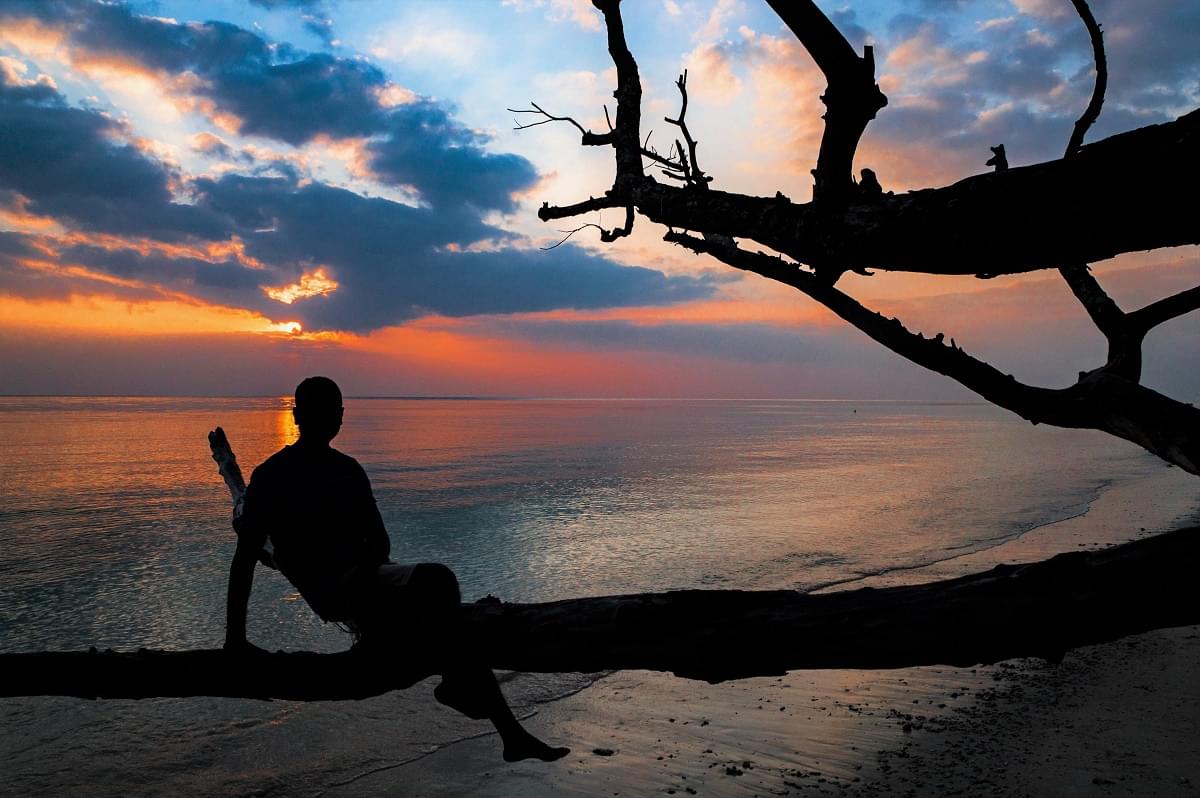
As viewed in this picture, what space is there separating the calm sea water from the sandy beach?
1076 mm

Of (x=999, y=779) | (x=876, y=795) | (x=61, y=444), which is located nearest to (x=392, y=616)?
(x=876, y=795)

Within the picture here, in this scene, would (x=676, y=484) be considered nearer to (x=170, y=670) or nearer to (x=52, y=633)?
(x=52, y=633)

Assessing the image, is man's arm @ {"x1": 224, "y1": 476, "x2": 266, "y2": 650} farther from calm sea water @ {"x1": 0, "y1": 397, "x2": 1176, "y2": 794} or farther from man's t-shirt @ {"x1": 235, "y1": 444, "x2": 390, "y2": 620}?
calm sea water @ {"x1": 0, "y1": 397, "x2": 1176, "y2": 794}

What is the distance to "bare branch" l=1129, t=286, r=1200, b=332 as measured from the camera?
3.62 meters

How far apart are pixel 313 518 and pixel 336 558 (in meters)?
0.24

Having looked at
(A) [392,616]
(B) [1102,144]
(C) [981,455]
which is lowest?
(C) [981,455]

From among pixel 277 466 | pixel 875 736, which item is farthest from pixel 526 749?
pixel 875 736

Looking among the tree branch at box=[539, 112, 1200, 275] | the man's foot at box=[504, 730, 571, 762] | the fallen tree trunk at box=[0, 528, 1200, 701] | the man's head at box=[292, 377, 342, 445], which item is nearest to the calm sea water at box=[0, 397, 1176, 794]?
the man's foot at box=[504, 730, 571, 762]

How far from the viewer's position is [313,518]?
3785 mm

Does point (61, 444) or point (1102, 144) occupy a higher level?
point (1102, 144)

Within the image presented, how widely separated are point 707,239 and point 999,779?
4972mm

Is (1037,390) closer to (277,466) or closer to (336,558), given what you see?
(336,558)

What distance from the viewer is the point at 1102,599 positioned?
8.45ft

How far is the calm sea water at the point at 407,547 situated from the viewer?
774 cm
